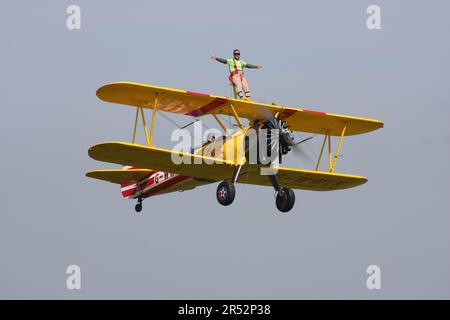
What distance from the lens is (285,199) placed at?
29.8 metres

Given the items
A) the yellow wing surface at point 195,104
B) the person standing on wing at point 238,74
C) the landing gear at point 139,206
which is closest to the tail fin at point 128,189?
the landing gear at point 139,206

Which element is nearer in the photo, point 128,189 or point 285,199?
point 285,199

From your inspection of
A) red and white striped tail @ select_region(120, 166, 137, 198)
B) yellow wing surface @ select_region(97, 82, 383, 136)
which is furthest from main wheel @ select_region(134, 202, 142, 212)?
yellow wing surface @ select_region(97, 82, 383, 136)

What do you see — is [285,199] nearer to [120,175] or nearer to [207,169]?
[207,169]

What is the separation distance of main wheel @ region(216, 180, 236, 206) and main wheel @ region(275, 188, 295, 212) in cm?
187

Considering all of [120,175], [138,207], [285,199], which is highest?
[120,175]

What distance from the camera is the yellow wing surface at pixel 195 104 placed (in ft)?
93.3

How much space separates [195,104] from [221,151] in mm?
1323

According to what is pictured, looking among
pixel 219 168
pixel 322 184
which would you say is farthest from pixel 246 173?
pixel 322 184

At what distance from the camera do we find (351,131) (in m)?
32.9

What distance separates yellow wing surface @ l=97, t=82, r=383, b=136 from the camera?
93.3 ft

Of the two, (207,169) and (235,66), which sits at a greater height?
(235,66)

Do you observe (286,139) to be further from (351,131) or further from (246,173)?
(351,131)

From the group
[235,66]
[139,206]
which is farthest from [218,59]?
[139,206]
